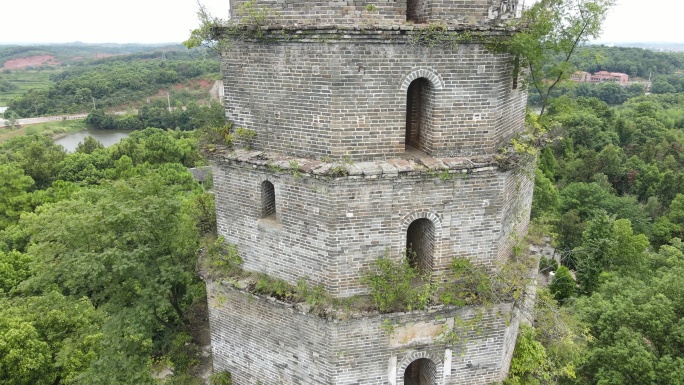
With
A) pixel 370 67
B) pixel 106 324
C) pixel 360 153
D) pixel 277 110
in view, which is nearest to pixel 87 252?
pixel 106 324

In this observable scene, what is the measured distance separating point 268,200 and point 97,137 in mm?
85833

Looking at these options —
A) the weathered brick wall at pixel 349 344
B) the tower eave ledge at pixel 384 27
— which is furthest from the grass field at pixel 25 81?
the tower eave ledge at pixel 384 27

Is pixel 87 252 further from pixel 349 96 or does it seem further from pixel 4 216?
pixel 4 216

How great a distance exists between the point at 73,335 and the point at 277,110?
1045cm

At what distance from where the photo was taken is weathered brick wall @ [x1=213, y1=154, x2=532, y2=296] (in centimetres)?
806

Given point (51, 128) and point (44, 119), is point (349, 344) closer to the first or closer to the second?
point (51, 128)

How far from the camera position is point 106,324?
1197 cm

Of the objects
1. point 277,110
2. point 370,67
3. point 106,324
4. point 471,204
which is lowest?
point 106,324

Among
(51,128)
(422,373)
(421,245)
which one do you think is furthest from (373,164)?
(51,128)

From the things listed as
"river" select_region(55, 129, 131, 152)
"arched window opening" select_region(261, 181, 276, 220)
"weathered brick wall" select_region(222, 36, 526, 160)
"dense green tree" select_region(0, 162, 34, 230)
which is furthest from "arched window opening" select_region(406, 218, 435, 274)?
"river" select_region(55, 129, 131, 152)

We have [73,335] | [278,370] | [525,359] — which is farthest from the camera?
[73,335]

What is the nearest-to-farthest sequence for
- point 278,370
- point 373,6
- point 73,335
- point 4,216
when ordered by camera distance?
point 373,6, point 278,370, point 73,335, point 4,216

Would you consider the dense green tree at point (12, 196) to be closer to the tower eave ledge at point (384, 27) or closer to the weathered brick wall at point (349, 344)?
the weathered brick wall at point (349, 344)

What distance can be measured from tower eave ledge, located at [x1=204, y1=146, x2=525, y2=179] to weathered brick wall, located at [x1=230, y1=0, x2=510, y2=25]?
2.32 metres
